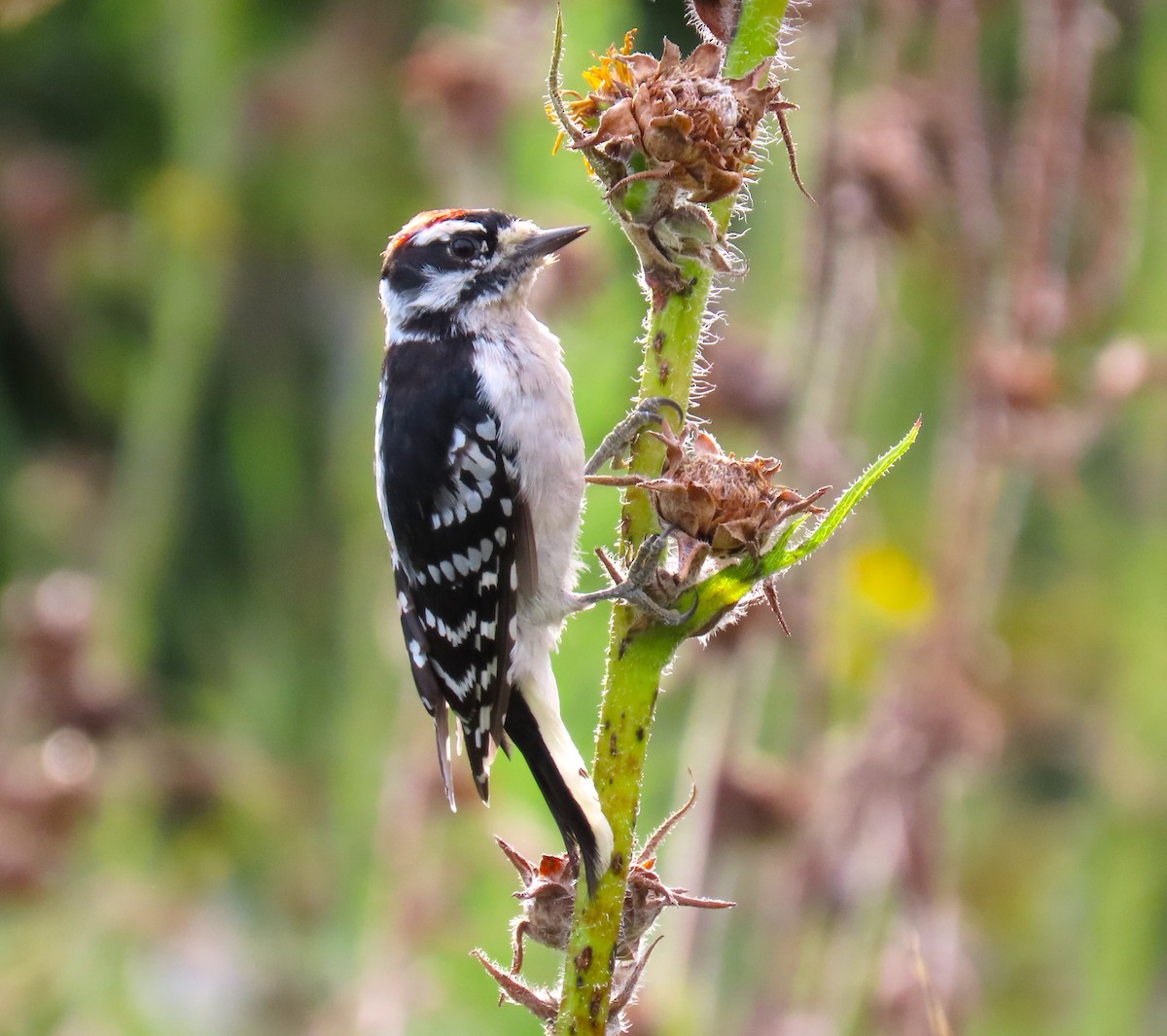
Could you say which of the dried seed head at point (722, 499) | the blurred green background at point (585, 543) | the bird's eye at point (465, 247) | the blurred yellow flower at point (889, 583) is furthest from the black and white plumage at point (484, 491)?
the blurred yellow flower at point (889, 583)

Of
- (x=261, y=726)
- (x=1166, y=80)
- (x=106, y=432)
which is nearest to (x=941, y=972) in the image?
(x=1166, y=80)

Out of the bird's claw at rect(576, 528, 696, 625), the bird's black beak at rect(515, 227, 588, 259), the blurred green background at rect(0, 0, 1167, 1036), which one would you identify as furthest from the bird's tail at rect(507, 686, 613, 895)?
the bird's black beak at rect(515, 227, 588, 259)

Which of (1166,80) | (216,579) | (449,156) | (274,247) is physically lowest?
(216,579)

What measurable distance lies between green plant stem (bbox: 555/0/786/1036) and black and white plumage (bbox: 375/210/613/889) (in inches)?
43.5

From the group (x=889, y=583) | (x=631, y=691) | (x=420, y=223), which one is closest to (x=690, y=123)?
(x=631, y=691)

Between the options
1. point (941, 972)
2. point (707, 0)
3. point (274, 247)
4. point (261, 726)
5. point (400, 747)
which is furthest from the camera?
point (274, 247)

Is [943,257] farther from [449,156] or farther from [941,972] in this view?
[941,972]

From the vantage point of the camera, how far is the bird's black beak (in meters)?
2.94

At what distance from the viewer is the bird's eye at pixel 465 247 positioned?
3.14 metres

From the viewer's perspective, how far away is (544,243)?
3021 mm

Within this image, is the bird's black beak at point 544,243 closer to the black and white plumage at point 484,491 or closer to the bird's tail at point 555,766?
the black and white plumage at point 484,491

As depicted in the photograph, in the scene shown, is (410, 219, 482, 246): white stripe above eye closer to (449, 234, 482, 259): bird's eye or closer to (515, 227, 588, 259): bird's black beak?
(449, 234, 482, 259): bird's eye

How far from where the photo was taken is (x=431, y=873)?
12.1 ft

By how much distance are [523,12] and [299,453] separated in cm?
360
